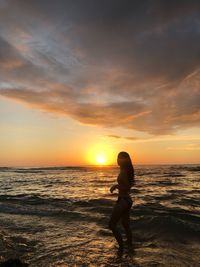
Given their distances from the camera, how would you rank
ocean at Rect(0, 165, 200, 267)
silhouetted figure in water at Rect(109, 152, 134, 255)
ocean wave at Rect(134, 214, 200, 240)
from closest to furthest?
ocean at Rect(0, 165, 200, 267) < silhouetted figure in water at Rect(109, 152, 134, 255) < ocean wave at Rect(134, 214, 200, 240)

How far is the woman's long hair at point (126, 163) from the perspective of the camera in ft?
26.5

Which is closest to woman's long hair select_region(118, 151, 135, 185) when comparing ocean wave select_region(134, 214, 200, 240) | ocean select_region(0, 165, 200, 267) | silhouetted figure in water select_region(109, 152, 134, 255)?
silhouetted figure in water select_region(109, 152, 134, 255)

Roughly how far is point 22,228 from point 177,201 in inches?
379

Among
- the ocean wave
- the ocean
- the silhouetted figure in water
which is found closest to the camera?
the ocean

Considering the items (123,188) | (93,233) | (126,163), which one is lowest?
(93,233)

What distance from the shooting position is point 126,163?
317 inches

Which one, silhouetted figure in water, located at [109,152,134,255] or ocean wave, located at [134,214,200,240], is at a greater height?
silhouetted figure in water, located at [109,152,134,255]

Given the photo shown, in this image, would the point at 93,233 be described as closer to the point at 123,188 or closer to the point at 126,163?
the point at 123,188

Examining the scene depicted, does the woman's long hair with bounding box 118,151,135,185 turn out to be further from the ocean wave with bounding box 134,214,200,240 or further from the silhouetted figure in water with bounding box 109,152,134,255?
the ocean wave with bounding box 134,214,200,240

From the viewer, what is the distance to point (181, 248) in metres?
9.26

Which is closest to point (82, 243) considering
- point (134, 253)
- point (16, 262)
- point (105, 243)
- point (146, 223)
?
point (105, 243)

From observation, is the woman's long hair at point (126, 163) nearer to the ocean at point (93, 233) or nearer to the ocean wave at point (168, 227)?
the ocean at point (93, 233)

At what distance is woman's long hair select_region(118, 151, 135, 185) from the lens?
26.5 feet

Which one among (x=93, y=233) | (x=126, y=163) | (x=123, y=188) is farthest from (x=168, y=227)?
(x=126, y=163)
